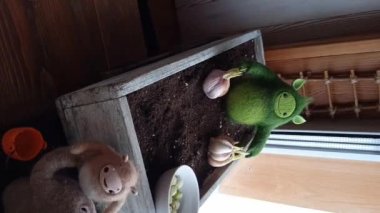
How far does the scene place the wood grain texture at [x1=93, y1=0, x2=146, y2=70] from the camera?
102 cm

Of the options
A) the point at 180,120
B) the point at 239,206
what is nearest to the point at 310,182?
the point at 239,206

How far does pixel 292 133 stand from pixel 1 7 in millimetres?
930

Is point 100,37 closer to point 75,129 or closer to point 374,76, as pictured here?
point 75,129

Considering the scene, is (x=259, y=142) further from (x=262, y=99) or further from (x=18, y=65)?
(x=18, y=65)

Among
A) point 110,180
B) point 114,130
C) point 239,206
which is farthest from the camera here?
point 239,206

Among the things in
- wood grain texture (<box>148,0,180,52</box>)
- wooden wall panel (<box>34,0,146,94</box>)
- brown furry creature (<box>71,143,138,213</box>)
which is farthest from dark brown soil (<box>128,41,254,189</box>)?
wood grain texture (<box>148,0,180,52</box>)

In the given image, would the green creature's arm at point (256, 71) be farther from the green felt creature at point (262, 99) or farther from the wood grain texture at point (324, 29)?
the wood grain texture at point (324, 29)

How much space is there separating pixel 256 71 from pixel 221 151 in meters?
0.23

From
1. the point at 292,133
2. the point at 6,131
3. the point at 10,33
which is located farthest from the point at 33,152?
the point at 292,133

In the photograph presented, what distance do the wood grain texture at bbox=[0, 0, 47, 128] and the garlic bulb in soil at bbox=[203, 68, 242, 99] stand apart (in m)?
0.39

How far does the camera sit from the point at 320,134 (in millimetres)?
1159

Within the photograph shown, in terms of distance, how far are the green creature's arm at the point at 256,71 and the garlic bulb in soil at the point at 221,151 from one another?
191 mm

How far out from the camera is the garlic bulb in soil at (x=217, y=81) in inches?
36.5

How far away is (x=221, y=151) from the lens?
0.96 metres
